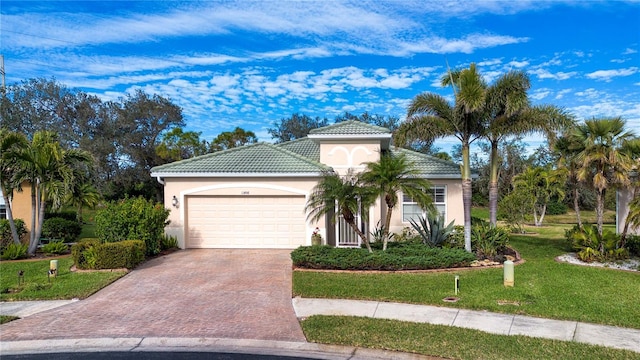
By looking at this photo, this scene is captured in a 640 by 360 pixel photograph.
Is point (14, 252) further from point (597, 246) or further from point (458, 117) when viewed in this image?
point (597, 246)

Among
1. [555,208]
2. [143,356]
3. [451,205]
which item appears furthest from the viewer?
[555,208]

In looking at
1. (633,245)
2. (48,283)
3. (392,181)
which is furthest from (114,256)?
(633,245)

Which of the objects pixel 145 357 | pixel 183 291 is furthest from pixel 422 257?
pixel 145 357

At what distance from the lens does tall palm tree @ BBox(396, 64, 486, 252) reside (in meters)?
12.9

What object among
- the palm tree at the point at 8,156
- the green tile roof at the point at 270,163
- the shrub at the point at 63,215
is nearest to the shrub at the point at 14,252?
the palm tree at the point at 8,156

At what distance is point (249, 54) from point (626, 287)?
18.0 m

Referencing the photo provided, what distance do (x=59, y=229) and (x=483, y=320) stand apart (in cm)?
1669

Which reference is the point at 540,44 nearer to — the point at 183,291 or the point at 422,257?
the point at 422,257

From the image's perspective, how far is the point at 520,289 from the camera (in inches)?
382

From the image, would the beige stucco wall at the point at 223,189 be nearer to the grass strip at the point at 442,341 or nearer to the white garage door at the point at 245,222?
the white garage door at the point at 245,222

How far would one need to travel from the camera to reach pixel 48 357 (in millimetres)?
6441

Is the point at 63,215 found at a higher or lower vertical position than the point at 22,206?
lower

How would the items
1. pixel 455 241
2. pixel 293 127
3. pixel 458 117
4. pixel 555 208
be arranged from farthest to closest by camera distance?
pixel 293 127, pixel 555 208, pixel 455 241, pixel 458 117

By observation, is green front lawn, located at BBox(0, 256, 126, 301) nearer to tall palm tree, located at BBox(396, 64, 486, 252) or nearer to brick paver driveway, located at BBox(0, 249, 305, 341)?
brick paver driveway, located at BBox(0, 249, 305, 341)
